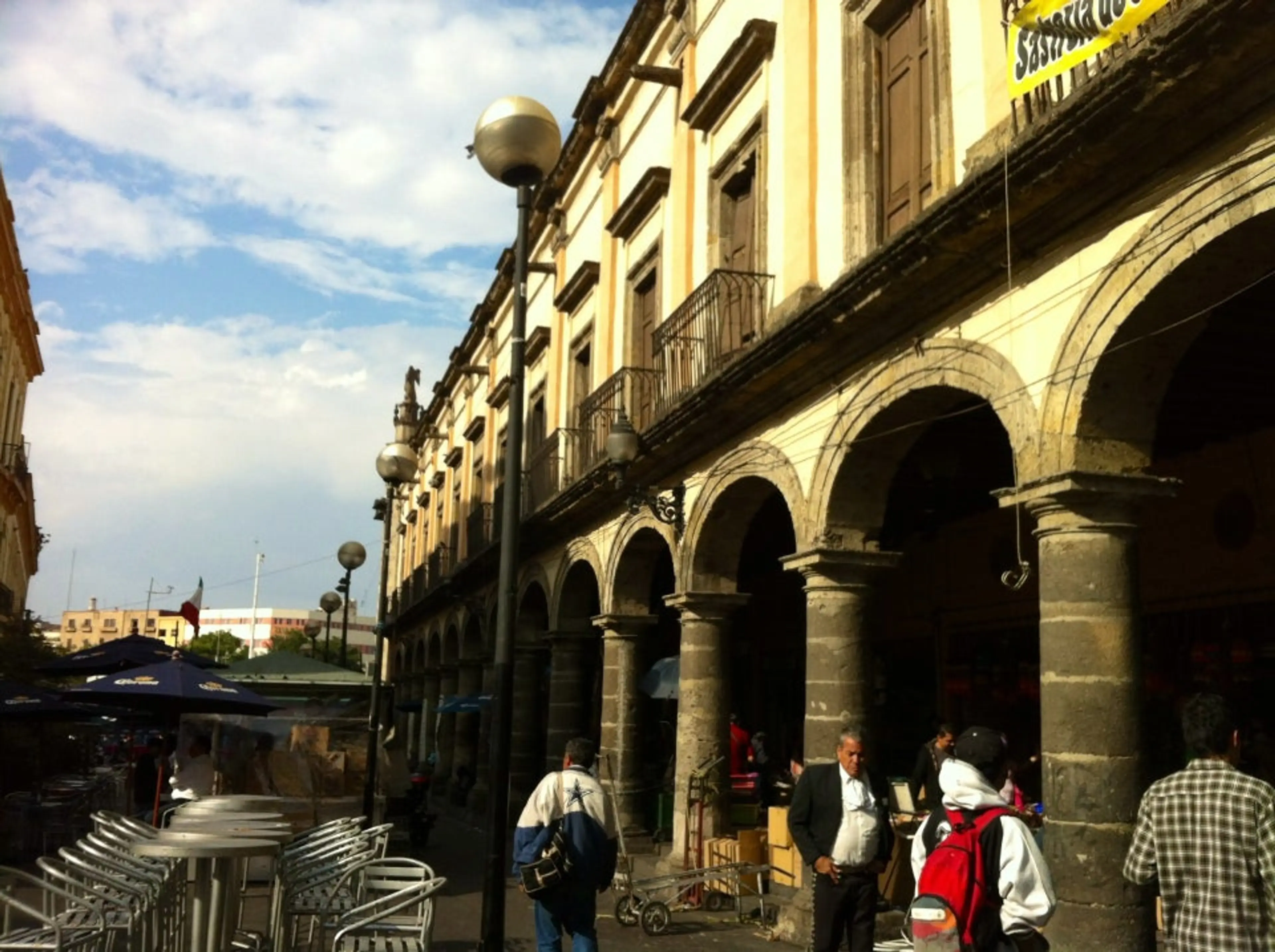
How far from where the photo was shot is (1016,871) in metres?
4.24

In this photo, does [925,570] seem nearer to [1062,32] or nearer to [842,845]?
[842,845]

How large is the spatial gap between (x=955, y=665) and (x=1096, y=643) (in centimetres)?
754

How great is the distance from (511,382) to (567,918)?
9.98 feet

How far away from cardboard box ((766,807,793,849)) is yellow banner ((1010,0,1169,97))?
6.46m

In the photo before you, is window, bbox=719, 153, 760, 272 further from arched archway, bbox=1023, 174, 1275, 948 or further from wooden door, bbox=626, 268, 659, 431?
arched archway, bbox=1023, 174, 1275, 948

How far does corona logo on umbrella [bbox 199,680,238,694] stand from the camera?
10.6 m

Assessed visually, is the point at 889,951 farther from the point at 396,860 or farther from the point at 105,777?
the point at 105,777

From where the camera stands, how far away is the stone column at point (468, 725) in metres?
24.3

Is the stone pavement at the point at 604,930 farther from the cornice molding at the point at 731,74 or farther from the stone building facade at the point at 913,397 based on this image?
the cornice molding at the point at 731,74

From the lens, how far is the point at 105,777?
18922 millimetres

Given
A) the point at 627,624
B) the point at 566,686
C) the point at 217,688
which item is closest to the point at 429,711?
the point at 566,686

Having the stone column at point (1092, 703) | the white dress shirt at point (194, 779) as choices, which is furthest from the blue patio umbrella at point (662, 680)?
Result: the stone column at point (1092, 703)

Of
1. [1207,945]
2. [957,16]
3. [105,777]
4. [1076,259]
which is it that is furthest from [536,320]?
[1207,945]

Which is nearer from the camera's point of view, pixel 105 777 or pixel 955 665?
pixel 955 665
